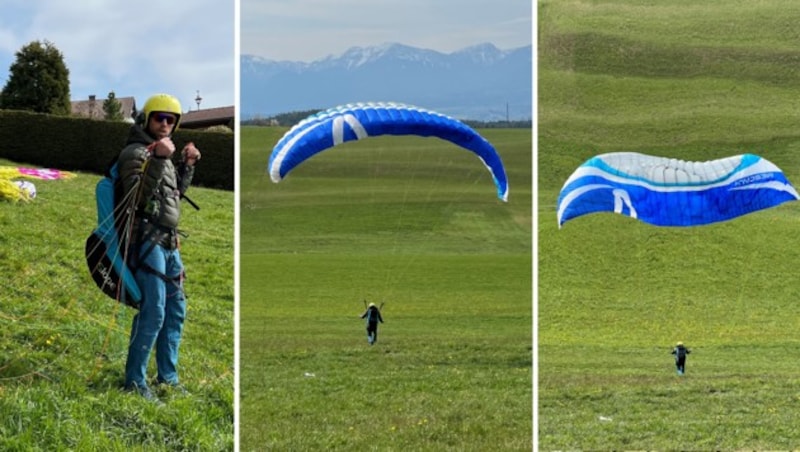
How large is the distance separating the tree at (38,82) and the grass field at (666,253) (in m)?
4.17

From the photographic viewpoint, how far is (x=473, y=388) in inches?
277

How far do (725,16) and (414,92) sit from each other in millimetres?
3402

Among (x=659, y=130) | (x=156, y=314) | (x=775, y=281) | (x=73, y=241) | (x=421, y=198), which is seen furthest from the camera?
(x=421, y=198)

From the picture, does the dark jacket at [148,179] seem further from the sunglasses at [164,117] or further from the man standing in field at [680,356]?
the man standing in field at [680,356]

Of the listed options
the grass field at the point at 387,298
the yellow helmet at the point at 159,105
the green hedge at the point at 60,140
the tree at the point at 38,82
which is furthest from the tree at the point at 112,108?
the grass field at the point at 387,298

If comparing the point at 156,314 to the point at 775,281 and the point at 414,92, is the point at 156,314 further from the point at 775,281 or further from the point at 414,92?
the point at 775,281

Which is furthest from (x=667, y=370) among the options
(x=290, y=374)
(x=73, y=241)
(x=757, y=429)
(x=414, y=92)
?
(x=73, y=241)

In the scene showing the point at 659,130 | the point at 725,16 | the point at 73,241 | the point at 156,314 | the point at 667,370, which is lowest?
the point at 667,370

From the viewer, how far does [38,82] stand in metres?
5.68

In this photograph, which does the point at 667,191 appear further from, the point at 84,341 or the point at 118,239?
the point at 84,341

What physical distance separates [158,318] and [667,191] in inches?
144

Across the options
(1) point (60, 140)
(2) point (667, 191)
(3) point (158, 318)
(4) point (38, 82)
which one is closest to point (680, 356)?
(2) point (667, 191)

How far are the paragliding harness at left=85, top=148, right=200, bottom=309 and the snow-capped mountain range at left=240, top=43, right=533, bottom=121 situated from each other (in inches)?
134

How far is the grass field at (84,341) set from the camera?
4824 mm
